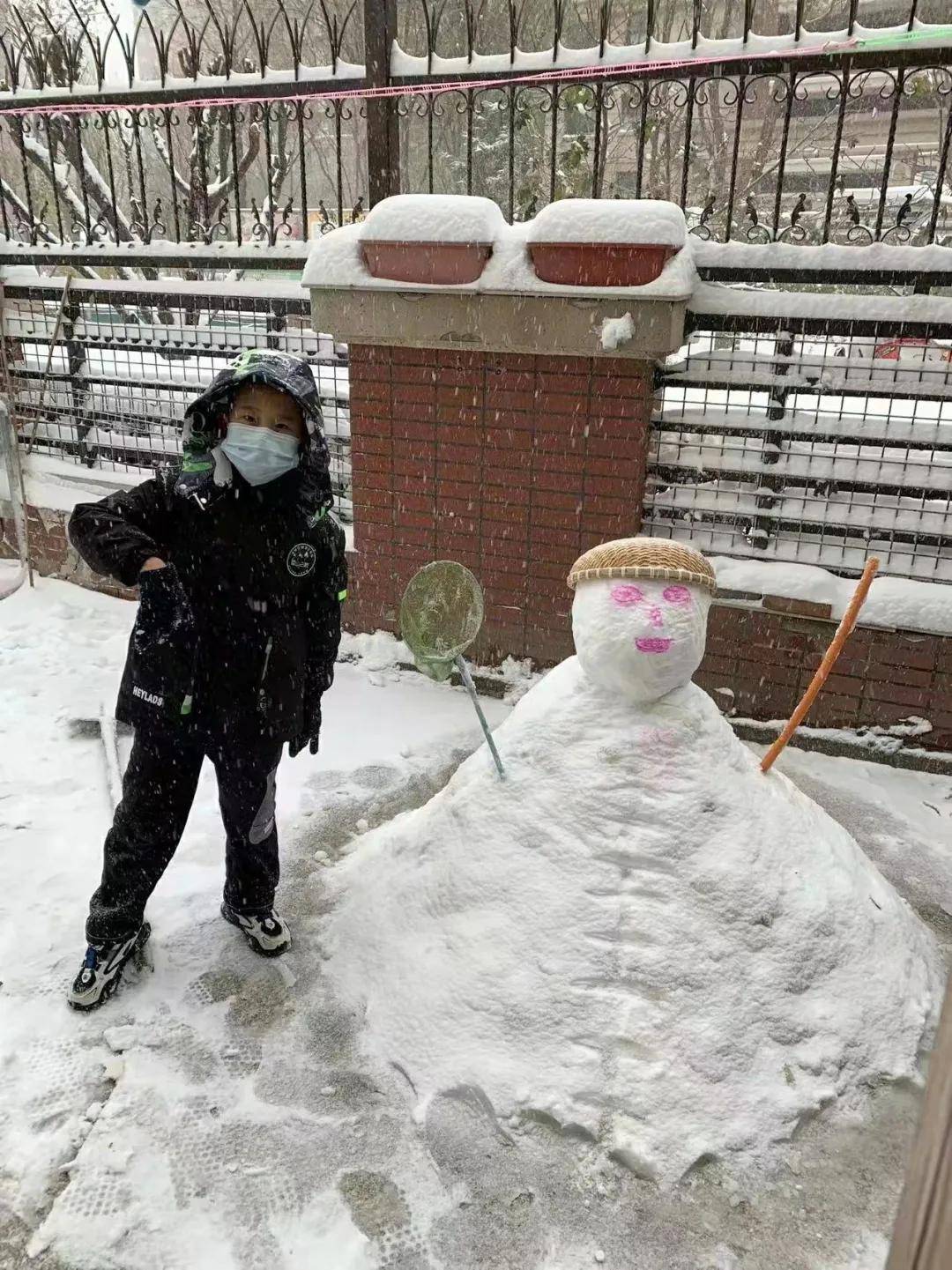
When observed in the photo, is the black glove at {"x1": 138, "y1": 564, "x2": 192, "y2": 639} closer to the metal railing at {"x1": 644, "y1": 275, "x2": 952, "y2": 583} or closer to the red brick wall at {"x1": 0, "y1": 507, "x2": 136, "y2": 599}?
the metal railing at {"x1": 644, "y1": 275, "x2": 952, "y2": 583}

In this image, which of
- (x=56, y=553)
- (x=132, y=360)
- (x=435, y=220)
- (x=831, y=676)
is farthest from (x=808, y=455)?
(x=56, y=553)

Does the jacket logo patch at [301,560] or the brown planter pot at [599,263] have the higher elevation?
the brown planter pot at [599,263]

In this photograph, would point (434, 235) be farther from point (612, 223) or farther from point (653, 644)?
point (653, 644)

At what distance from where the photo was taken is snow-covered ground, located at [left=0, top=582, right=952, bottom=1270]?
2.19 metres

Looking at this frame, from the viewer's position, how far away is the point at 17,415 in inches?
265

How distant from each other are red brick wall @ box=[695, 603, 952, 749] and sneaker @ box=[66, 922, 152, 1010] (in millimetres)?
3203

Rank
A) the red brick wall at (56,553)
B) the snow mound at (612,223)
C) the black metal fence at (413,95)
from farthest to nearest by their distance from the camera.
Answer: the red brick wall at (56,553)
the black metal fence at (413,95)
the snow mound at (612,223)

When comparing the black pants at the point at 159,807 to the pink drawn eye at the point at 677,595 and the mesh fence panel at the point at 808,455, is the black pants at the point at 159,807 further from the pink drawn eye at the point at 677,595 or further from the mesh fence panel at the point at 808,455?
the mesh fence panel at the point at 808,455

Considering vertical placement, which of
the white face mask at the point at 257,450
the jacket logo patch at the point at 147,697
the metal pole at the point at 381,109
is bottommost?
the jacket logo patch at the point at 147,697

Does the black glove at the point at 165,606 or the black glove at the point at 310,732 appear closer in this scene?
the black glove at the point at 165,606

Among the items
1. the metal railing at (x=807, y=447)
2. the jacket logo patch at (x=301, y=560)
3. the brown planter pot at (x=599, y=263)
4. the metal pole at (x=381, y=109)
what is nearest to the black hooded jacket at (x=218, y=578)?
the jacket logo patch at (x=301, y=560)

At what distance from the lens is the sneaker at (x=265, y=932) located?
3.10m

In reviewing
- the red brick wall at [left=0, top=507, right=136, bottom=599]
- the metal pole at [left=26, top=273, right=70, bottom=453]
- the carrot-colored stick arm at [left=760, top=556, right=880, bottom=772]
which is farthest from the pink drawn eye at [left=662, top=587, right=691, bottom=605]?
the metal pole at [left=26, top=273, right=70, bottom=453]

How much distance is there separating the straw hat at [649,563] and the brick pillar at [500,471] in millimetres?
1728
